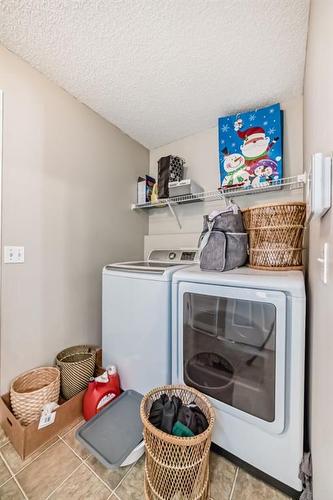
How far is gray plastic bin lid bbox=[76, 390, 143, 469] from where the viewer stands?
3.64ft

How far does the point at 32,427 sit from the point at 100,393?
1.28ft

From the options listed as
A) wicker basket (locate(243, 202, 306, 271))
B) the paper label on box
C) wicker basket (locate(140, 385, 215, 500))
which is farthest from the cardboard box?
wicker basket (locate(243, 202, 306, 271))

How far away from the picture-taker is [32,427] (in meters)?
1.18

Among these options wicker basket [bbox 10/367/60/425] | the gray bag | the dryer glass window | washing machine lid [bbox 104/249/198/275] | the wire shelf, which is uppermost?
the wire shelf

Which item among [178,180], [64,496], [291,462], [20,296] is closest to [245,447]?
[291,462]

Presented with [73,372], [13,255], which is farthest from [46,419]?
[13,255]

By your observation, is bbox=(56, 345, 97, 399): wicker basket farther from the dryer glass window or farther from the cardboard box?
the dryer glass window

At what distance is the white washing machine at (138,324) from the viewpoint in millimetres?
1314

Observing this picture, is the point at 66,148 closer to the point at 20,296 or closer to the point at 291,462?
the point at 20,296

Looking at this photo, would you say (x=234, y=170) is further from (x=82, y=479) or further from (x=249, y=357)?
(x=82, y=479)

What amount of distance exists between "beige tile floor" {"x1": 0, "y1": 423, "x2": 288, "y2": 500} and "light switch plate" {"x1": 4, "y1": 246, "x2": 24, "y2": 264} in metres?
1.10

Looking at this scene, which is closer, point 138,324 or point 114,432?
point 114,432

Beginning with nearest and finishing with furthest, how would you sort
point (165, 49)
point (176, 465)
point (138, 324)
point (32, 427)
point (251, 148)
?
point (176, 465) → point (32, 427) → point (165, 49) → point (138, 324) → point (251, 148)

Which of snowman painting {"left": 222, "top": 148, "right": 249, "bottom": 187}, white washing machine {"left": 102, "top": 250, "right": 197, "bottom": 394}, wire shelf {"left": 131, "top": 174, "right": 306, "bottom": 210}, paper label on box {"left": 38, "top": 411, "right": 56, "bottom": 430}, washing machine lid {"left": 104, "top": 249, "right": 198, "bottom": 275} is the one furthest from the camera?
snowman painting {"left": 222, "top": 148, "right": 249, "bottom": 187}
